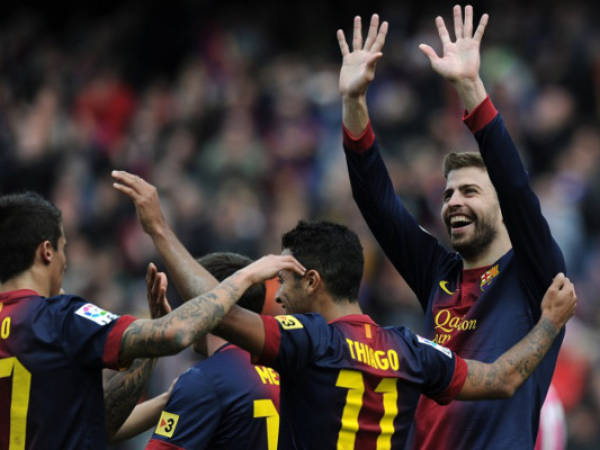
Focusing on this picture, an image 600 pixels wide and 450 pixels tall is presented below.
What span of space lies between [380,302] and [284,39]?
19.4 ft


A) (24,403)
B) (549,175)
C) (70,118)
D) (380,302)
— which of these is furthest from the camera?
(70,118)

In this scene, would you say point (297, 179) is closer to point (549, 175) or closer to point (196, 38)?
point (549, 175)

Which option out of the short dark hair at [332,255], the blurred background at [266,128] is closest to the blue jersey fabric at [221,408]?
the short dark hair at [332,255]

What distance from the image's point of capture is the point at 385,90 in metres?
13.4

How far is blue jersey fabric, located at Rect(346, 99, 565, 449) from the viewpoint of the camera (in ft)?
15.8

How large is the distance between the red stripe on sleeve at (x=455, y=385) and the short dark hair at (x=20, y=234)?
1683 mm

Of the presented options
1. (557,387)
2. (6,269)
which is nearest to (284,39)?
(557,387)

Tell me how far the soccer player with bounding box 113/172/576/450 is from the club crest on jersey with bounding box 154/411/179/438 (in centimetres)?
57

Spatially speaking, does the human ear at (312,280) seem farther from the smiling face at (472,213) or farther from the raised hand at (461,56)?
the raised hand at (461,56)

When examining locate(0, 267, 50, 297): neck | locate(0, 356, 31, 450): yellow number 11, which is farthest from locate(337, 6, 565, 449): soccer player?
locate(0, 356, 31, 450): yellow number 11

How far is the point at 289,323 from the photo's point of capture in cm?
432

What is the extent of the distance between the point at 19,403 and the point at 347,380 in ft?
4.10

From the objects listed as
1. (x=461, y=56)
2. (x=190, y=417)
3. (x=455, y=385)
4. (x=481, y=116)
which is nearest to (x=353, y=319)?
(x=455, y=385)

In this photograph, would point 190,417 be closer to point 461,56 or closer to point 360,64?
point 360,64
